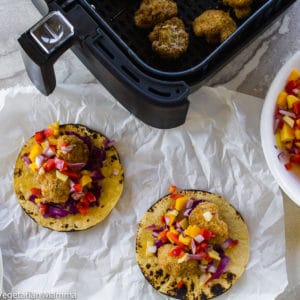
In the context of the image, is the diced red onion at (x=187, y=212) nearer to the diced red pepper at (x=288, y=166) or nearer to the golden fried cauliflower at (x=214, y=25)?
the diced red pepper at (x=288, y=166)

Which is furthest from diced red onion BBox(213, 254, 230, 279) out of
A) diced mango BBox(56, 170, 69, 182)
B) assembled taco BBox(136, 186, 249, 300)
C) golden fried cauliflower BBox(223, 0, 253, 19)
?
golden fried cauliflower BBox(223, 0, 253, 19)

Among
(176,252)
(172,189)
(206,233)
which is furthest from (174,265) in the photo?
(172,189)

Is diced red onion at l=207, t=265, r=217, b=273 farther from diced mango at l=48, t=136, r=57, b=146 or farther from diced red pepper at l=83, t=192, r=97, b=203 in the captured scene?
diced mango at l=48, t=136, r=57, b=146

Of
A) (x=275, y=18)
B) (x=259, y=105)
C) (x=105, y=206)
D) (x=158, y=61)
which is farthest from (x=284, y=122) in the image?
(x=105, y=206)

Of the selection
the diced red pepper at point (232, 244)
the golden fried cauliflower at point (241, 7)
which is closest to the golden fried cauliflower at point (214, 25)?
the golden fried cauliflower at point (241, 7)

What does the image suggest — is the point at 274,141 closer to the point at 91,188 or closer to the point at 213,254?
the point at 213,254
